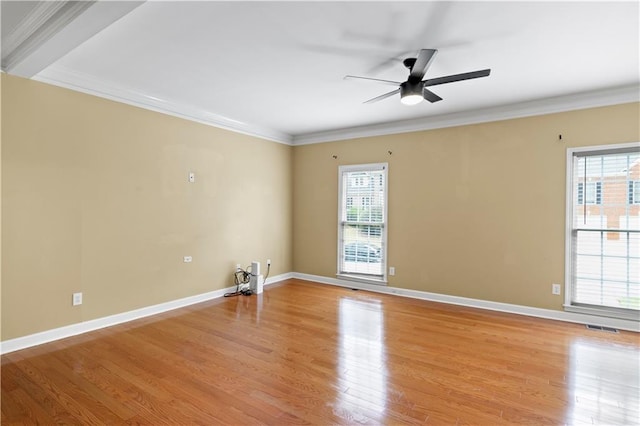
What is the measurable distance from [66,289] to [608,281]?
602cm

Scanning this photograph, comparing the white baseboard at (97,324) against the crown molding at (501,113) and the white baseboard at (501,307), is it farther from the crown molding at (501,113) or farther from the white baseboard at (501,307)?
the crown molding at (501,113)

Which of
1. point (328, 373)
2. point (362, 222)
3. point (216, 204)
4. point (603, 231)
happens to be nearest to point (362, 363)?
point (328, 373)

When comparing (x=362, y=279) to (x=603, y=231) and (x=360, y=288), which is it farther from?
(x=603, y=231)

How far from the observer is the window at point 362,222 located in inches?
215

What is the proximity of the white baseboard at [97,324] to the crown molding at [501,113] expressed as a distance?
3416 millimetres

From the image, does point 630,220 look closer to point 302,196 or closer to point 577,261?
point 577,261

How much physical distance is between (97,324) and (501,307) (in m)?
4.96

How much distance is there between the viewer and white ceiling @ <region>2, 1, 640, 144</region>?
2.30 m

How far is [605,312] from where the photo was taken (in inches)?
150

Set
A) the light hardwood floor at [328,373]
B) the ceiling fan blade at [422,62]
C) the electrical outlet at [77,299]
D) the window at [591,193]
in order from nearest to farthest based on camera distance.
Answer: the light hardwood floor at [328,373], the ceiling fan blade at [422,62], the electrical outlet at [77,299], the window at [591,193]

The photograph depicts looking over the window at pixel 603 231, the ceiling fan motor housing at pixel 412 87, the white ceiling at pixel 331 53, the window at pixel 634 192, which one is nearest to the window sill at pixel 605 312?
the window at pixel 603 231

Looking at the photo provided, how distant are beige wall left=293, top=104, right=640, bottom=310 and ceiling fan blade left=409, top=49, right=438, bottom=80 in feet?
7.18

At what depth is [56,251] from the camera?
10.8ft

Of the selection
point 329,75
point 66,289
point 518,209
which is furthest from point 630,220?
point 66,289
